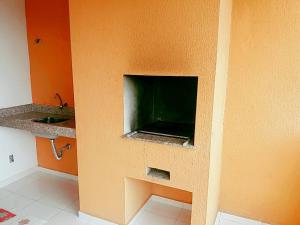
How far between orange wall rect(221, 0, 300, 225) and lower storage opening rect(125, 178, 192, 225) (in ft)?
1.60

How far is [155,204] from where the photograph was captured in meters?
2.63

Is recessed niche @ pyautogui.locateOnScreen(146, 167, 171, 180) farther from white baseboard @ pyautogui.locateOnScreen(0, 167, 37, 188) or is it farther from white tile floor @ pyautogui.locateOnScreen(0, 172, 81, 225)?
white baseboard @ pyautogui.locateOnScreen(0, 167, 37, 188)

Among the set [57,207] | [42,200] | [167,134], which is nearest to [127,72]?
[167,134]

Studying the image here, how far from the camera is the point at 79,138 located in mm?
2215

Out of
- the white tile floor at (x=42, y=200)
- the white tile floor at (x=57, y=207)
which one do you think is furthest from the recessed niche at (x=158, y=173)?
the white tile floor at (x=42, y=200)

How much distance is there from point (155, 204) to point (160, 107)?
109cm

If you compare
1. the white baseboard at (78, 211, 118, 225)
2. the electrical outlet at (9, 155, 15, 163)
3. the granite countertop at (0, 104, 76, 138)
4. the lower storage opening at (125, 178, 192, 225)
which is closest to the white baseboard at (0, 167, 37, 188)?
the electrical outlet at (9, 155, 15, 163)

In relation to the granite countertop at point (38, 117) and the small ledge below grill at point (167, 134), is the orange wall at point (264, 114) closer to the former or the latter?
the small ledge below grill at point (167, 134)

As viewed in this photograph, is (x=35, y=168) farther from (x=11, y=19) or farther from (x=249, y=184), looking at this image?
(x=249, y=184)

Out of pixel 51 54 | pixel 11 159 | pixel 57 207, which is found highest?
pixel 51 54

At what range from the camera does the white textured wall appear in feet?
9.34

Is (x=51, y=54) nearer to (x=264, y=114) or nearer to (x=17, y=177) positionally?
(x=17, y=177)

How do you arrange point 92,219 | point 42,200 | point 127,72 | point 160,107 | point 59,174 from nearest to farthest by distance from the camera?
point 127,72 < point 92,219 < point 160,107 < point 42,200 < point 59,174

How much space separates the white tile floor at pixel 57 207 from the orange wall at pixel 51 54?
0.38m
